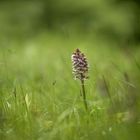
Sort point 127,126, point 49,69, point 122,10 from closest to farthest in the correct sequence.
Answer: point 127,126 < point 49,69 < point 122,10

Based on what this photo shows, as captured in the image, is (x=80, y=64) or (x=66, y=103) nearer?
(x=80, y=64)

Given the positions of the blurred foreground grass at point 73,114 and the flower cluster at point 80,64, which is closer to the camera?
the blurred foreground grass at point 73,114

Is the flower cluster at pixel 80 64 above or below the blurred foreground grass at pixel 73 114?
above

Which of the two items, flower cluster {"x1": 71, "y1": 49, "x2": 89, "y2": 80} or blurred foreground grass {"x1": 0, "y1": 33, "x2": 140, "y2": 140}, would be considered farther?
flower cluster {"x1": 71, "y1": 49, "x2": 89, "y2": 80}

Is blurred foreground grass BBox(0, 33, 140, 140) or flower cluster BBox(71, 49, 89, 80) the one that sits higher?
flower cluster BBox(71, 49, 89, 80)

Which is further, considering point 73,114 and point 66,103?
point 66,103

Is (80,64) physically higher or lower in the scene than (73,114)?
higher

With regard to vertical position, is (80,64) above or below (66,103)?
above

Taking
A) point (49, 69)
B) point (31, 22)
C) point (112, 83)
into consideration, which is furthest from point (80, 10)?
point (112, 83)

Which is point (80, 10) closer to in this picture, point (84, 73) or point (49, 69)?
point (49, 69)

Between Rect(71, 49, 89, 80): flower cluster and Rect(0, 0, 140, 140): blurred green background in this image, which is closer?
Rect(0, 0, 140, 140): blurred green background

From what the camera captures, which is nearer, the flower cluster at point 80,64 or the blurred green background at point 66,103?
the blurred green background at point 66,103
